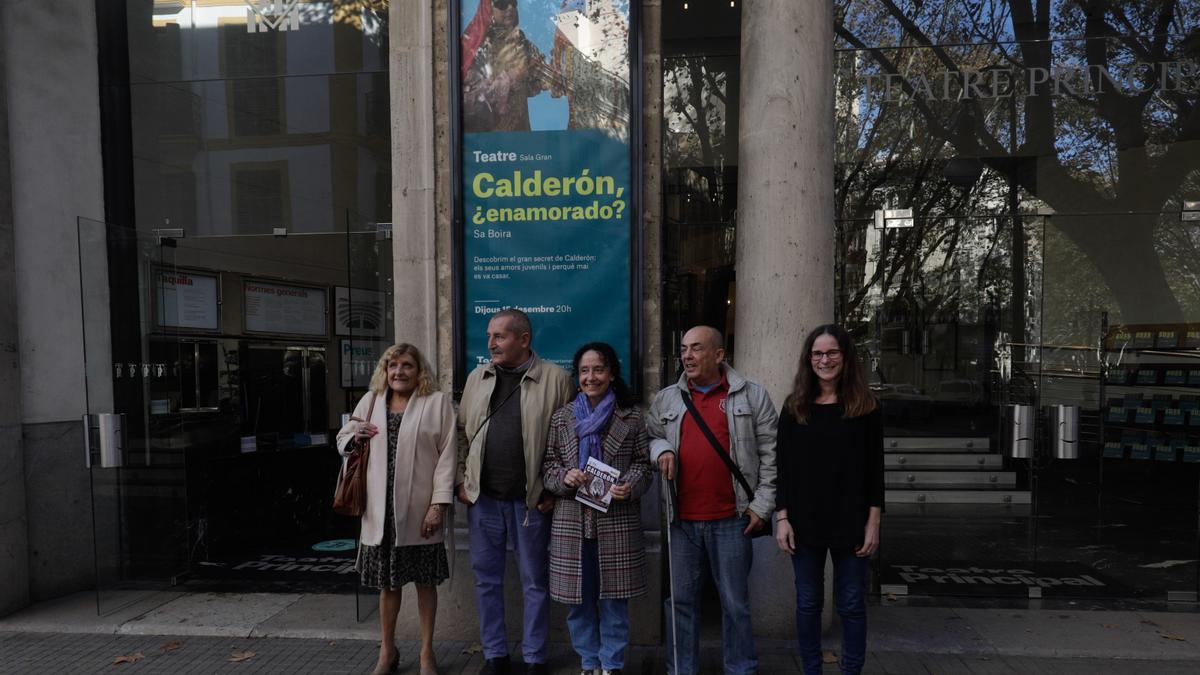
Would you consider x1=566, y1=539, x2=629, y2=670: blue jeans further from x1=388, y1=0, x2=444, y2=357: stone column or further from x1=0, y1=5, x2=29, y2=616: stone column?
x1=0, y1=5, x2=29, y2=616: stone column

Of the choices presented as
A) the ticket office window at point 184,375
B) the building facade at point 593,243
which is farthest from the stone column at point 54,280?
the ticket office window at point 184,375

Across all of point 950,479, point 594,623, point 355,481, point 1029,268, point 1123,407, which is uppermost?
point 1029,268

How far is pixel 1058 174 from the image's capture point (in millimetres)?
10836

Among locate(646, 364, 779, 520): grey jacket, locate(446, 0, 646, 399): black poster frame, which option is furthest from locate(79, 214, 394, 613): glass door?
locate(646, 364, 779, 520): grey jacket

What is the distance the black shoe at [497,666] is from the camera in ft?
12.5

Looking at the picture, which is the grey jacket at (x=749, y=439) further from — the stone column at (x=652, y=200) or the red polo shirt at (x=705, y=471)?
the stone column at (x=652, y=200)

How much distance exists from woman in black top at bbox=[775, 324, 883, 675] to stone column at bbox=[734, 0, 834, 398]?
76 centimetres

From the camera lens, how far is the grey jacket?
11.6 feet

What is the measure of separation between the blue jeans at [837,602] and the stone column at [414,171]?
8.30 feet

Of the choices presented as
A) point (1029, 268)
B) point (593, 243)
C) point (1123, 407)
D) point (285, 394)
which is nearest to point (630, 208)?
point (593, 243)

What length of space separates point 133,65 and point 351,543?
4706 millimetres

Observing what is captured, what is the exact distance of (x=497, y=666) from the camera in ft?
12.6

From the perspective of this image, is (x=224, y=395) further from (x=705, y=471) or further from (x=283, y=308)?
(x=705, y=471)

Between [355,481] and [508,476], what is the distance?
0.83 m
